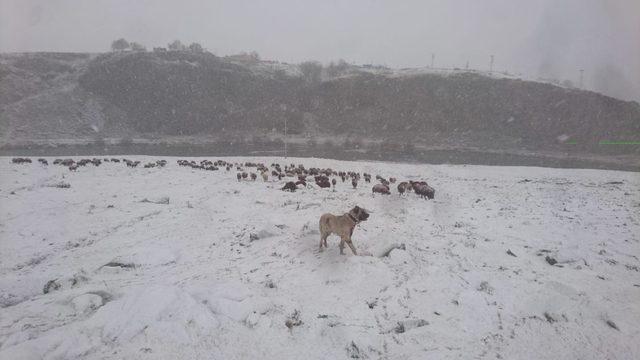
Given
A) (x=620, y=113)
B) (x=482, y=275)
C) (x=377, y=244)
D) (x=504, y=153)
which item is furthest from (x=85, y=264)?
(x=620, y=113)

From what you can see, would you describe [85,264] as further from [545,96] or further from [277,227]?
[545,96]

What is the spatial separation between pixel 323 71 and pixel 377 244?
291 ft

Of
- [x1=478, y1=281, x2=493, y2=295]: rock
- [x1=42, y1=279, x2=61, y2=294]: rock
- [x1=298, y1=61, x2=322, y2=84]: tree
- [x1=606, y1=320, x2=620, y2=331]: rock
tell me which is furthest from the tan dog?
[x1=298, y1=61, x2=322, y2=84]: tree

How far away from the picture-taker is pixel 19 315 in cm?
595

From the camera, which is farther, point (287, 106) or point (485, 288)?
point (287, 106)

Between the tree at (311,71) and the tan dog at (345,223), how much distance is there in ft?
264

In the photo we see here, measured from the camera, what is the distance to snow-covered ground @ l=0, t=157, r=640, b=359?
545cm

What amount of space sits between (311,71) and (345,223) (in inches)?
3397

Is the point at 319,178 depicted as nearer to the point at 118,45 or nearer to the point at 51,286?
the point at 51,286

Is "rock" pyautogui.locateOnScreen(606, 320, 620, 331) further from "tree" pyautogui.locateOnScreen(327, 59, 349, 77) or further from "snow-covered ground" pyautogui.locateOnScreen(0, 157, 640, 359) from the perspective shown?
"tree" pyautogui.locateOnScreen(327, 59, 349, 77)

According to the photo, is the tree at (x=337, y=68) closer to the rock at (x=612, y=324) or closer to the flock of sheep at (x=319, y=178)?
the flock of sheep at (x=319, y=178)

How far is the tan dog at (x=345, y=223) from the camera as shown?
26.4 feet

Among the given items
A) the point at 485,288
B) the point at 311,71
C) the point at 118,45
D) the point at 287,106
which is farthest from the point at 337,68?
the point at 485,288

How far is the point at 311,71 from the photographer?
8975 centimetres
